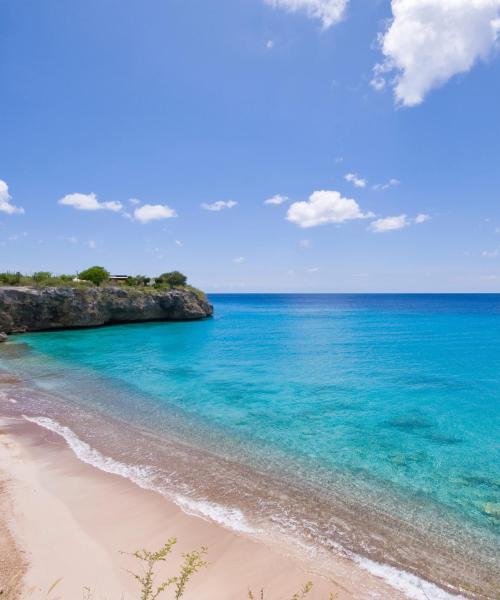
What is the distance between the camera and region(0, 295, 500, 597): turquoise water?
8.22 meters

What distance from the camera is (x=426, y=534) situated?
7.73 meters

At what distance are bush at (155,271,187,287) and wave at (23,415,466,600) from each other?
54.0 meters

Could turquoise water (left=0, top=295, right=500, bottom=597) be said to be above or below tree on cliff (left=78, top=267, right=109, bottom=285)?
below

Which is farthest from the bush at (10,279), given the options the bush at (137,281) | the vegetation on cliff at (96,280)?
the bush at (137,281)

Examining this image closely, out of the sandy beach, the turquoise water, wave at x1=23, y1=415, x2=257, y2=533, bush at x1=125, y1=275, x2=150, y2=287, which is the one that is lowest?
the turquoise water

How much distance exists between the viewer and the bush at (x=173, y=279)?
66.7 metres

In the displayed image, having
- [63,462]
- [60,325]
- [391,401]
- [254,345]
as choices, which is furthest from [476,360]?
[60,325]

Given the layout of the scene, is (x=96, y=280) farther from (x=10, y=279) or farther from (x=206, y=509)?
(x=206, y=509)

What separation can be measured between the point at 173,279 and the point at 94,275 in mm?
15246

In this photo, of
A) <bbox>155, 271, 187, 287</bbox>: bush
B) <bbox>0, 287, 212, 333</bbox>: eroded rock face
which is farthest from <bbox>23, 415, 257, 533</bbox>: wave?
<bbox>155, 271, 187, 287</bbox>: bush

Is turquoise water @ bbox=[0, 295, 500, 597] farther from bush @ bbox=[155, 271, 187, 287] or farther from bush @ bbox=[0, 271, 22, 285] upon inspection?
bush @ bbox=[155, 271, 187, 287]

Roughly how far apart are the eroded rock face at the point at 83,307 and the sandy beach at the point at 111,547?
4174 centimetres

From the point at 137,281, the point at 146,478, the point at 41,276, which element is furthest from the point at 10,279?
the point at 146,478

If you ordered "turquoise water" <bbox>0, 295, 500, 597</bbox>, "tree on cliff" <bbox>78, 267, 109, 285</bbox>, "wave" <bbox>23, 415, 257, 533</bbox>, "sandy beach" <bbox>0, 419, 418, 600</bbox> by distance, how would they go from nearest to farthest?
"sandy beach" <bbox>0, 419, 418, 600</bbox>, "wave" <bbox>23, 415, 257, 533</bbox>, "turquoise water" <bbox>0, 295, 500, 597</bbox>, "tree on cliff" <bbox>78, 267, 109, 285</bbox>
